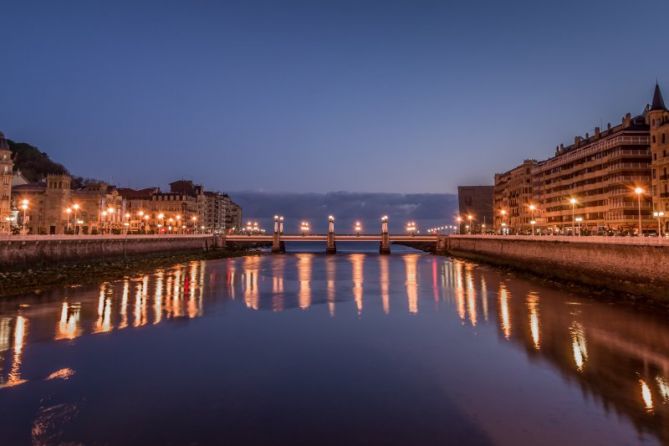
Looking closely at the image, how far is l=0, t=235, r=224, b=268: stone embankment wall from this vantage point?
48125 millimetres

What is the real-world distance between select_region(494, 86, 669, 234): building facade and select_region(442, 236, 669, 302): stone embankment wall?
878 cm

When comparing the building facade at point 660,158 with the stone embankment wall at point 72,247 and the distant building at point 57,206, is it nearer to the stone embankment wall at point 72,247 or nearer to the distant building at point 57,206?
the stone embankment wall at point 72,247

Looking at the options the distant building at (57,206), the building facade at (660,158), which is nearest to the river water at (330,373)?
the building facade at (660,158)

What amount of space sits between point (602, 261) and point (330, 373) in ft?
116

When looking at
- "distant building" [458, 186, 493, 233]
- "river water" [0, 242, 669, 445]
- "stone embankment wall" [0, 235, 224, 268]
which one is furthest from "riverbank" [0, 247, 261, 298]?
"distant building" [458, 186, 493, 233]

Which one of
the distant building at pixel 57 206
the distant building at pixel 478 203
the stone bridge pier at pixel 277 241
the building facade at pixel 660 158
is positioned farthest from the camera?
the distant building at pixel 478 203

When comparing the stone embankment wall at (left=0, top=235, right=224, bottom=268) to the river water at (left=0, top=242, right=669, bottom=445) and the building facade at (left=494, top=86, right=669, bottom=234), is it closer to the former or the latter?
the river water at (left=0, top=242, right=669, bottom=445)

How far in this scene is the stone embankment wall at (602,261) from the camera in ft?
114

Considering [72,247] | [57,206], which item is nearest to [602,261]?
[72,247]

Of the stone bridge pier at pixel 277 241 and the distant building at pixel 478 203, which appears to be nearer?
the stone bridge pier at pixel 277 241

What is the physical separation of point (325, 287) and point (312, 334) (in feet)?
79.4

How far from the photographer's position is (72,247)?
60.3 metres

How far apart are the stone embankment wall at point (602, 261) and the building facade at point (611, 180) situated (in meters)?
8.78

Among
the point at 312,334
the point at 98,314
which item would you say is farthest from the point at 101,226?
the point at 312,334
